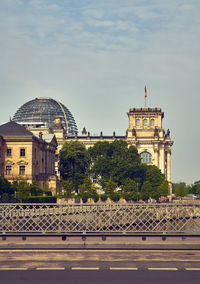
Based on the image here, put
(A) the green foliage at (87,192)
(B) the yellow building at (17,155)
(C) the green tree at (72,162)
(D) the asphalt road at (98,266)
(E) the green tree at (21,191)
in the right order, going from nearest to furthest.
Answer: (D) the asphalt road at (98,266) < (E) the green tree at (21,191) < (A) the green foliage at (87,192) < (B) the yellow building at (17,155) < (C) the green tree at (72,162)

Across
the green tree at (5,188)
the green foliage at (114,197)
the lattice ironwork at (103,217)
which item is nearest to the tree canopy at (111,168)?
the green foliage at (114,197)

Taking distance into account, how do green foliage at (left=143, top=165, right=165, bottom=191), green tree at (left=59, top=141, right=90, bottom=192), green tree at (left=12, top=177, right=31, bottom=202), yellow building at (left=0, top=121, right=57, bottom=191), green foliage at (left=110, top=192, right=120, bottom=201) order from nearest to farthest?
1. green tree at (left=12, top=177, right=31, bottom=202)
2. green foliage at (left=110, top=192, right=120, bottom=201)
3. yellow building at (left=0, top=121, right=57, bottom=191)
4. green tree at (left=59, top=141, right=90, bottom=192)
5. green foliage at (left=143, top=165, right=165, bottom=191)

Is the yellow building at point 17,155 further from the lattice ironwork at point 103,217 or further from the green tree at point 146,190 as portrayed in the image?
the lattice ironwork at point 103,217

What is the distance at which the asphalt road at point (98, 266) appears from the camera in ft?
79.6

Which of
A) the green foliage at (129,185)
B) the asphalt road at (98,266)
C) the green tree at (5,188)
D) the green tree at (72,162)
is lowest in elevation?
the asphalt road at (98,266)

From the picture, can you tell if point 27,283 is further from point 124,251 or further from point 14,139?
point 14,139

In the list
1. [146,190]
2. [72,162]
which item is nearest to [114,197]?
[146,190]

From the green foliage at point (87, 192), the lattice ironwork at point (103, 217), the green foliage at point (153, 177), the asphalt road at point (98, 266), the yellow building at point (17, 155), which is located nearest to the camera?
the asphalt road at point (98, 266)

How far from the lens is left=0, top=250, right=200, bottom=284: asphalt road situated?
24.3m

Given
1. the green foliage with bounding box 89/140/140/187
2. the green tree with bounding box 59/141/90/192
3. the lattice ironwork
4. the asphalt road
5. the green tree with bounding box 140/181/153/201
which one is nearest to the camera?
the asphalt road

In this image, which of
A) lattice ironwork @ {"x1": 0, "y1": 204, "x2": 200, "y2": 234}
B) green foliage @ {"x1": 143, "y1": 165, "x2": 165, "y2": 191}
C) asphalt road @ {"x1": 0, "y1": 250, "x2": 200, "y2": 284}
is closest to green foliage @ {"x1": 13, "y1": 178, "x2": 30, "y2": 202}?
lattice ironwork @ {"x1": 0, "y1": 204, "x2": 200, "y2": 234}

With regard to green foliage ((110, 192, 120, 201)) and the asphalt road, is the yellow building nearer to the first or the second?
green foliage ((110, 192, 120, 201))

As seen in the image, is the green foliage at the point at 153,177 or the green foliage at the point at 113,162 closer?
the green foliage at the point at 113,162

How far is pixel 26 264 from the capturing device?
28.4 metres
